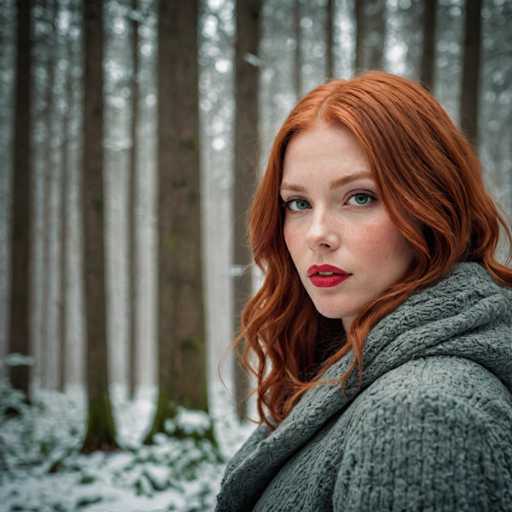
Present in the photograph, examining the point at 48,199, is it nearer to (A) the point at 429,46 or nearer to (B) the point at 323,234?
(A) the point at 429,46

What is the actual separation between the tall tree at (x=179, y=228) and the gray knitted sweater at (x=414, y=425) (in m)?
4.65

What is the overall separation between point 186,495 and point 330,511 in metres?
4.04

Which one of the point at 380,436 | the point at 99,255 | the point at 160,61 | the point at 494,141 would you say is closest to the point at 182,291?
the point at 99,255

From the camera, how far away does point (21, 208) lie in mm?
9977

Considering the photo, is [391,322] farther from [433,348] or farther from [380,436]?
[380,436]

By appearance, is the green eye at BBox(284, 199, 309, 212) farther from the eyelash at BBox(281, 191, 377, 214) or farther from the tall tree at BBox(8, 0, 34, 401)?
the tall tree at BBox(8, 0, 34, 401)

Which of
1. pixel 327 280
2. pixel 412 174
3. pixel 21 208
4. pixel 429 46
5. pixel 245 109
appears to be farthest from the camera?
pixel 21 208

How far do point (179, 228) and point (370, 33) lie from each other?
12230 millimetres

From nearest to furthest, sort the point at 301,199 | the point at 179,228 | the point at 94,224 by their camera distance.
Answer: the point at 301,199 < the point at 179,228 < the point at 94,224

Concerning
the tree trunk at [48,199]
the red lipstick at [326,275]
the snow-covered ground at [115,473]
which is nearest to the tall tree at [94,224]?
the snow-covered ground at [115,473]

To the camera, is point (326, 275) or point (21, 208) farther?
point (21, 208)

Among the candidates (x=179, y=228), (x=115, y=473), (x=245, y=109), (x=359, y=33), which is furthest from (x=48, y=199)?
(x=115, y=473)

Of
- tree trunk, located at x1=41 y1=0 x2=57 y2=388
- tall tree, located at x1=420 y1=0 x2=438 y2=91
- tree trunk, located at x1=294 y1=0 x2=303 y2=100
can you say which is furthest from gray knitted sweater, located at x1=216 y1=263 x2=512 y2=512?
tree trunk, located at x1=41 y1=0 x2=57 y2=388

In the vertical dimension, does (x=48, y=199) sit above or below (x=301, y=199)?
below
